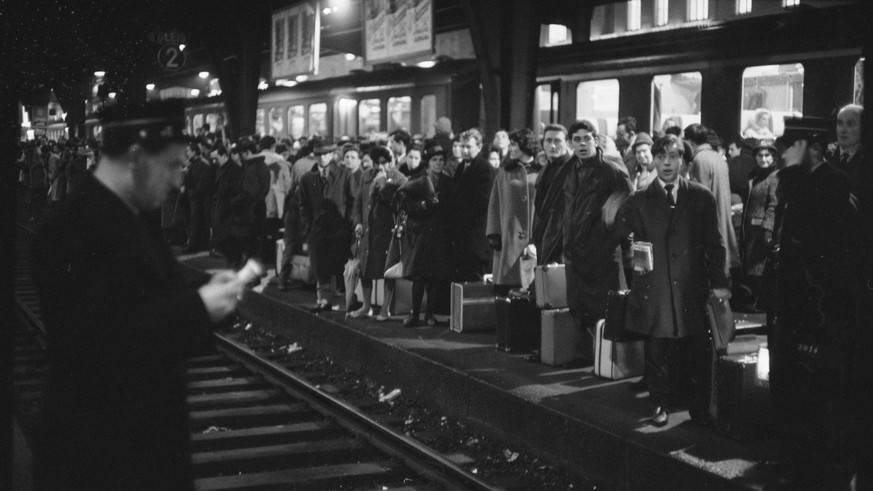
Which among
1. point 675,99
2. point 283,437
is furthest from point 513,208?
point 675,99

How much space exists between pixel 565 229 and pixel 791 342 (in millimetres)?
3101

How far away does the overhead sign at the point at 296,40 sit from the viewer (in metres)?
19.4

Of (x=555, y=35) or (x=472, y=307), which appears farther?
(x=555, y=35)

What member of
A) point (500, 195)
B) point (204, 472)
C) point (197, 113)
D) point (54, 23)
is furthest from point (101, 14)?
point (204, 472)

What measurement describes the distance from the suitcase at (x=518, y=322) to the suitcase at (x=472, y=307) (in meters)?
1.08

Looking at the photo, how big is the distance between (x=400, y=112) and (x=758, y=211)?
10.4m

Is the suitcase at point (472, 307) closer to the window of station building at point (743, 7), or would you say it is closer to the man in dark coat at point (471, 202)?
the man in dark coat at point (471, 202)

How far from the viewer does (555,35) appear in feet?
58.2

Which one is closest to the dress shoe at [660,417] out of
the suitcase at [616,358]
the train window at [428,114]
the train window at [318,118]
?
the suitcase at [616,358]

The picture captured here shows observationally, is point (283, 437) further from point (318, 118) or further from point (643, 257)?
point (318, 118)

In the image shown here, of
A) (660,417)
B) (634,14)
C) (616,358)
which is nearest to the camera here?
(660,417)

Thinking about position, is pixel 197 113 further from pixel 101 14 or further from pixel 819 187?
pixel 819 187

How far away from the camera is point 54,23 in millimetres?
23953

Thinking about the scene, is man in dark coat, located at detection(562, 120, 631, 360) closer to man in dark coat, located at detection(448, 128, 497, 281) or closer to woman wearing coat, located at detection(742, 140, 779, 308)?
man in dark coat, located at detection(448, 128, 497, 281)
